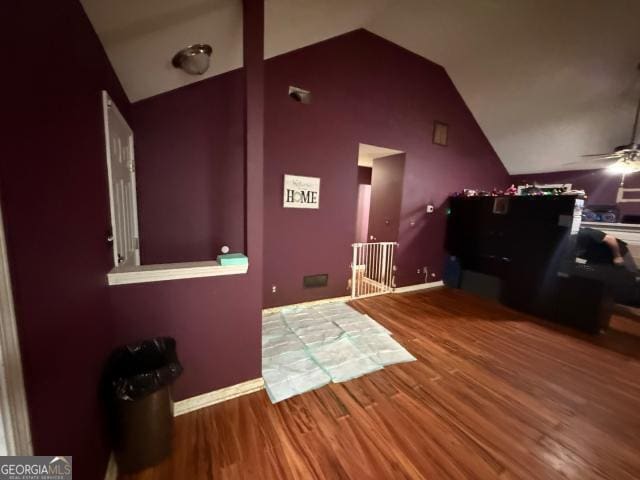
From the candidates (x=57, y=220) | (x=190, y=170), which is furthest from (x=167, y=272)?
(x=190, y=170)

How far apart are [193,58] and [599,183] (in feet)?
22.7

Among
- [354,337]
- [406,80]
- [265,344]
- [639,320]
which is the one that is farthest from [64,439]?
[639,320]

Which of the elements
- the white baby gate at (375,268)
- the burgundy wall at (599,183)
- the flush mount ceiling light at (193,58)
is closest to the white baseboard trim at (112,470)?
the flush mount ceiling light at (193,58)

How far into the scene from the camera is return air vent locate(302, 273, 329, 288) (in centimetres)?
350

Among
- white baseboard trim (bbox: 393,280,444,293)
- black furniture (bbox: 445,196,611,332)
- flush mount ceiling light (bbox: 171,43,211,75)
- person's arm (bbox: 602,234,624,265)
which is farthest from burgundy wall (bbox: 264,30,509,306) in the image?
person's arm (bbox: 602,234,624,265)

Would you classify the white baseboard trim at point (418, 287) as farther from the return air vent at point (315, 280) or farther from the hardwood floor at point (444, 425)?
the hardwood floor at point (444, 425)

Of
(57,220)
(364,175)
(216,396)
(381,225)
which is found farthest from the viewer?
(364,175)

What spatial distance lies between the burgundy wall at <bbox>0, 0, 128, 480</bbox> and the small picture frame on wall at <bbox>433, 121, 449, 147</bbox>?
14.3ft

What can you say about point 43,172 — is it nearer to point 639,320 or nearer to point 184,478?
point 184,478

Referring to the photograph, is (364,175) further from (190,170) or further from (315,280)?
(190,170)

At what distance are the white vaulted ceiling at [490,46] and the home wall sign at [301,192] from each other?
1.35m

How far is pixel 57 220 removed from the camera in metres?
0.94

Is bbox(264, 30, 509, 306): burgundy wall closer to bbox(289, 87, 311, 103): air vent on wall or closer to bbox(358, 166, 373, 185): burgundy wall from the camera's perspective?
bbox(289, 87, 311, 103): air vent on wall

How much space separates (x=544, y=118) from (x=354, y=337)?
480 cm
